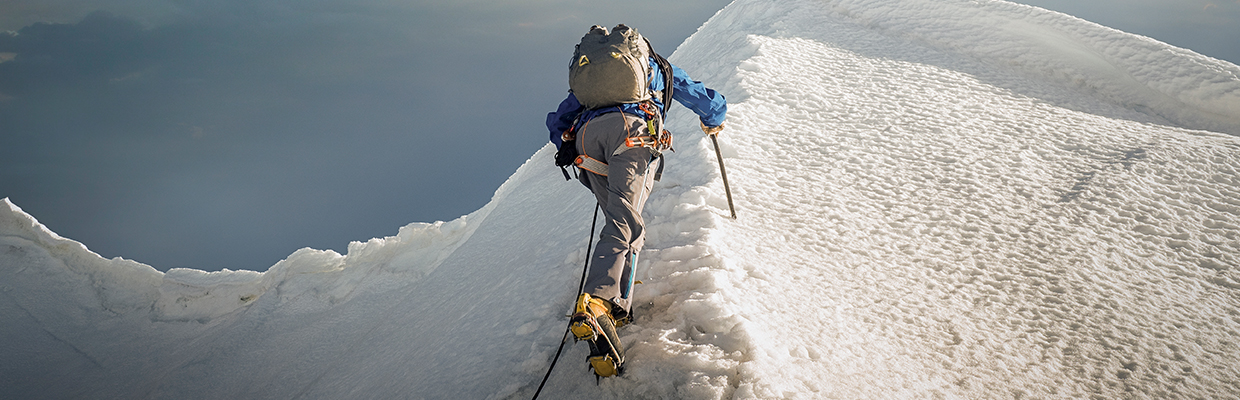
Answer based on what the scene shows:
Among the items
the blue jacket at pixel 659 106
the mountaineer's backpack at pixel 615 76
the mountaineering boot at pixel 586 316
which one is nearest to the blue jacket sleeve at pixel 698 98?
the blue jacket at pixel 659 106

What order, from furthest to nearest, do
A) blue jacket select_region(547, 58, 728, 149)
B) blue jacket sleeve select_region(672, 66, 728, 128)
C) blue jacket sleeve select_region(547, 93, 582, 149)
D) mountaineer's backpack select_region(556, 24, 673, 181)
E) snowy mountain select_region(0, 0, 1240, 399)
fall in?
blue jacket sleeve select_region(672, 66, 728, 128) → blue jacket sleeve select_region(547, 93, 582, 149) → blue jacket select_region(547, 58, 728, 149) → mountaineer's backpack select_region(556, 24, 673, 181) → snowy mountain select_region(0, 0, 1240, 399)

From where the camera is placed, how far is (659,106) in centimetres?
296

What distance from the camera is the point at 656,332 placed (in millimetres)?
2500

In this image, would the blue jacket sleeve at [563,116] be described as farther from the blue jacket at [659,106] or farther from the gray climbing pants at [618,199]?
the gray climbing pants at [618,199]

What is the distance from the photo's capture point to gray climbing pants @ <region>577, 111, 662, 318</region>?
2.32 metres

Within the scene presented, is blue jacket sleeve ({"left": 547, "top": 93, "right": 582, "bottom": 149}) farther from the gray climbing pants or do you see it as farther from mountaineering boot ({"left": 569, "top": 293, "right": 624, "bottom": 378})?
mountaineering boot ({"left": 569, "top": 293, "right": 624, "bottom": 378})

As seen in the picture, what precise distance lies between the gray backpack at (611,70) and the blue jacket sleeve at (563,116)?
203mm

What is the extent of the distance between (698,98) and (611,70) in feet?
2.87

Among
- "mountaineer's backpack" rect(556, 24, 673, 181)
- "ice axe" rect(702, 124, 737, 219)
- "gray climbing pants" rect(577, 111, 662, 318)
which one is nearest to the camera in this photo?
"gray climbing pants" rect(577, 111, 662, 318)

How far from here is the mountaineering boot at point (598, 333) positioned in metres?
2.07

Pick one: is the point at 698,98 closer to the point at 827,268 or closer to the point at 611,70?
the point at 611,70

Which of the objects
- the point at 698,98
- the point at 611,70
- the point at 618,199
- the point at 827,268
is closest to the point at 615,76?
the point at 611,70

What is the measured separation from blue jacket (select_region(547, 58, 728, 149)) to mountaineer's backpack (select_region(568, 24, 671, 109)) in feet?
0.22

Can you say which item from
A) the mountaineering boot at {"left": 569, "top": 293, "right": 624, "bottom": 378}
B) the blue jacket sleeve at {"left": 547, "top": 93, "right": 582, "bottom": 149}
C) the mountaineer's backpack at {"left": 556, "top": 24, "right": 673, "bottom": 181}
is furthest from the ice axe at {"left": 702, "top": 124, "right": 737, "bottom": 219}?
the mountaineering boot at {"left": 569, "top": 293, "right": 624, "bottom": 378}
